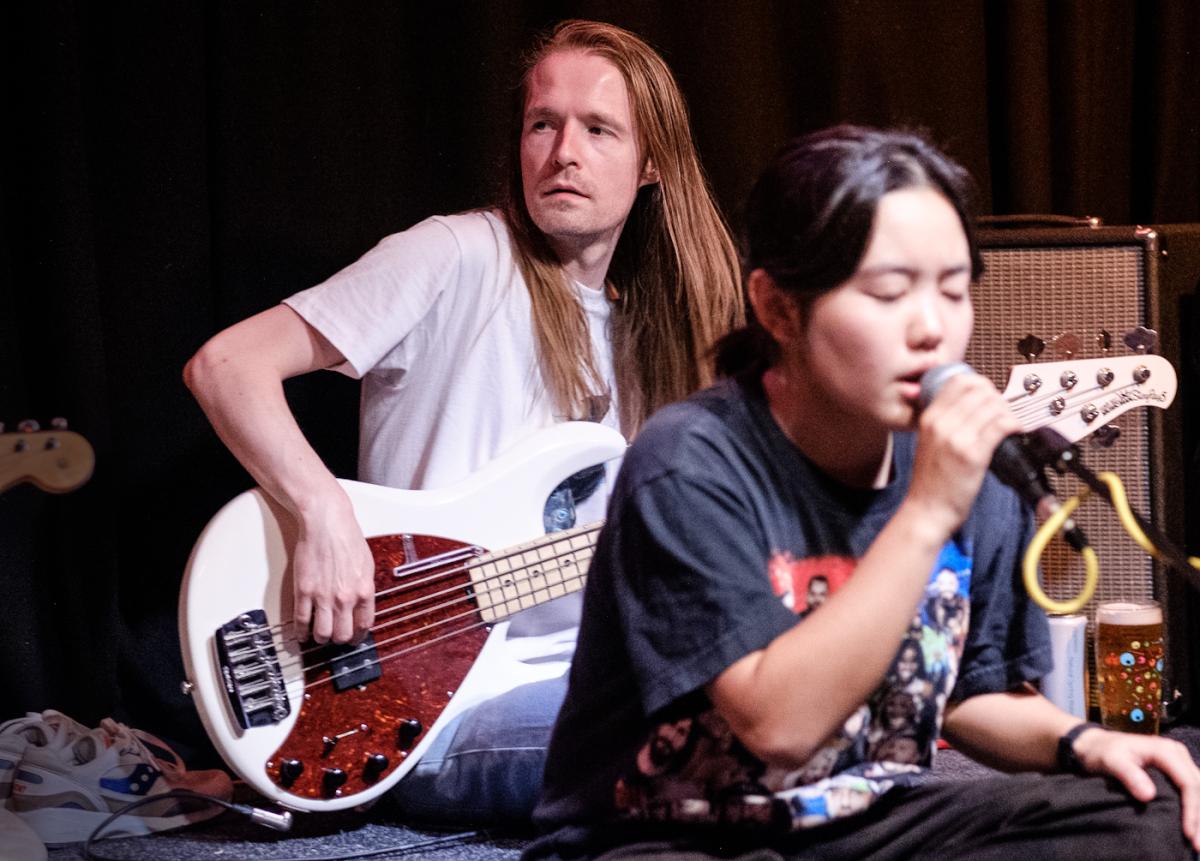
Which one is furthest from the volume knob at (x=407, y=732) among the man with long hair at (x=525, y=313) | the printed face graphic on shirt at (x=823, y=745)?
the printed face graphic on shirt at (x=823, y=745)

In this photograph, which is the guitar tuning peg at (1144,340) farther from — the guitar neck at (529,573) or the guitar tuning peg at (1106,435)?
the guitar neck at (529,573)

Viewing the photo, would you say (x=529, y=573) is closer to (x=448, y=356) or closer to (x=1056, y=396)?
(x=448, y=356)

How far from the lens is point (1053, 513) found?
1038mm

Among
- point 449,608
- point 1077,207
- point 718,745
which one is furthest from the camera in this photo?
point 1077,207

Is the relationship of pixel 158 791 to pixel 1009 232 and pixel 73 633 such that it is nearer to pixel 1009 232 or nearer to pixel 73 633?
pixel 73 633

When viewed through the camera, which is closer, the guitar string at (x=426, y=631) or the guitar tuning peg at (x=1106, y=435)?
the guitar string at (x=426, y=631)

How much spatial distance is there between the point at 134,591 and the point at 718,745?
1602 millimetres

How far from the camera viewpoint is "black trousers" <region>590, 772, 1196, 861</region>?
1.15m

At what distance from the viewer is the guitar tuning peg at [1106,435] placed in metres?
2.30

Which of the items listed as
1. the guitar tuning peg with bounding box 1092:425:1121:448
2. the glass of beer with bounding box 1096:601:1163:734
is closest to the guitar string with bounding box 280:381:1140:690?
the guitar tuning peg with bounding box 1092:425:1121:448

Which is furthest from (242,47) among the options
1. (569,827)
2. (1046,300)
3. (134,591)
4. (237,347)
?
(569,827)

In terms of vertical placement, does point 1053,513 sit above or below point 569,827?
above

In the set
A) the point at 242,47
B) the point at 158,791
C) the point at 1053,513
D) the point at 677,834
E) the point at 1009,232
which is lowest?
the point at 158,791

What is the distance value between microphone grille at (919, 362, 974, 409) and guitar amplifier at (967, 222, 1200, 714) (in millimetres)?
1373
